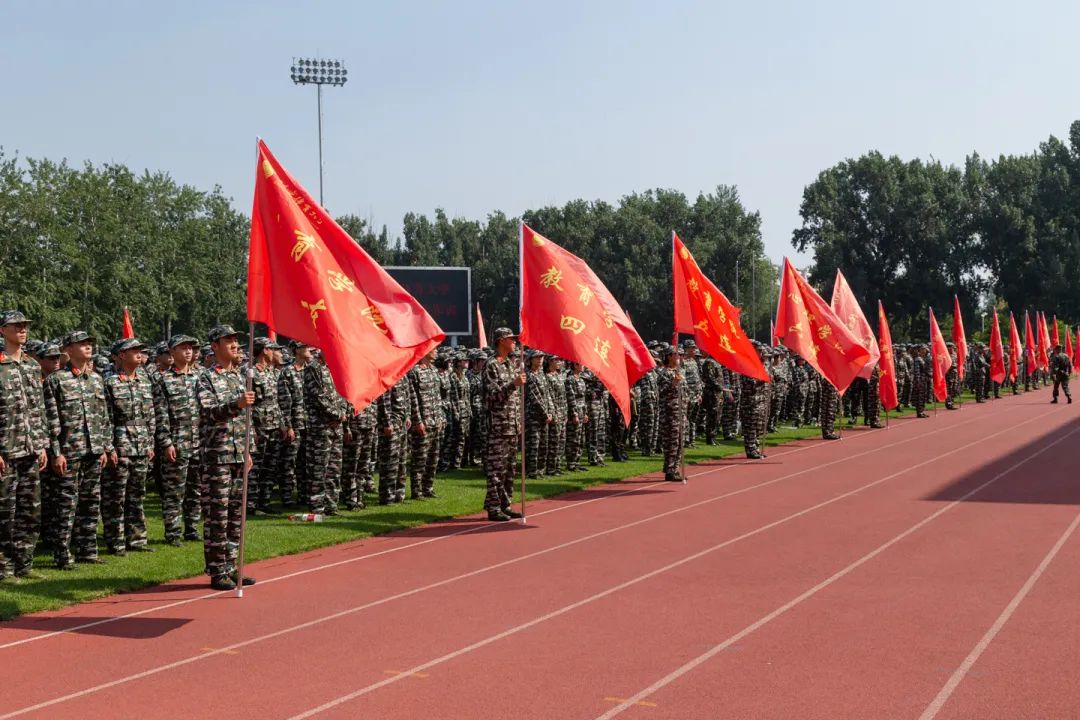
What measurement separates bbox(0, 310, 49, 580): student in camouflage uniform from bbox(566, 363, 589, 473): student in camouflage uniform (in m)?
9.80

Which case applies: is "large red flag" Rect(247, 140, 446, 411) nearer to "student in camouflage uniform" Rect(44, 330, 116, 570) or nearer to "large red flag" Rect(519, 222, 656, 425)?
"student in camouflage uniform" Rect(44, 330, 116, 570)

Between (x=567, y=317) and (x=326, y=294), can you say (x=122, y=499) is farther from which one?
(x=567, y=317)

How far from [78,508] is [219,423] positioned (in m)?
2.03

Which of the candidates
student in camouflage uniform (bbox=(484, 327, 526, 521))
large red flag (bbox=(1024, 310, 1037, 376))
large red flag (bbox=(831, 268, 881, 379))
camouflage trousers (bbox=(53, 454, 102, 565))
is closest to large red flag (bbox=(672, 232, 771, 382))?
student in camouflage uniform (bbox=(484, 327, 526, 521))

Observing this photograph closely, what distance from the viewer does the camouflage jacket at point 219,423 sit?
8672 mm

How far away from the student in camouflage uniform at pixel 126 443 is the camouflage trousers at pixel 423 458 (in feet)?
13.2

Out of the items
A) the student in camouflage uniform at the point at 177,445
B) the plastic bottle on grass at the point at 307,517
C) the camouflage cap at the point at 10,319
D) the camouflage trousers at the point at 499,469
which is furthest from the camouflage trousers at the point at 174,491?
the camouflage trousers at the point at 499,469

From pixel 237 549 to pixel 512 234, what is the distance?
71727 mm

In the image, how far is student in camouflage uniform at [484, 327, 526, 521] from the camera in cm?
1211

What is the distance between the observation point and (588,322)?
1231cm

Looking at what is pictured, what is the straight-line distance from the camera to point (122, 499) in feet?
33.2

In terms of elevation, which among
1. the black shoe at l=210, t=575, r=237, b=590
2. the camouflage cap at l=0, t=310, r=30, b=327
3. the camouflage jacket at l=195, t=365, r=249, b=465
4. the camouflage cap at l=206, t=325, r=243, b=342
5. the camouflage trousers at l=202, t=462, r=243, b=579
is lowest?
the black shoe at l=210, t=575, r=237, b=590

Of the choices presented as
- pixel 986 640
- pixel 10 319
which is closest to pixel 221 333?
pixel 10 319

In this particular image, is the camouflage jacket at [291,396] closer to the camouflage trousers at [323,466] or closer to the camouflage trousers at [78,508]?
the camouflage trousers at [323,466]
